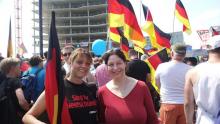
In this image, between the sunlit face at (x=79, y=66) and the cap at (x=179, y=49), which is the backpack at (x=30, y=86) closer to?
the cap at (x=179, y=49)

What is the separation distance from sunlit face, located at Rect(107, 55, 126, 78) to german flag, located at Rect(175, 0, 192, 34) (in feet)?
36.9

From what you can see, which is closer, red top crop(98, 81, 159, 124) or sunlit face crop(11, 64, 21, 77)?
red top crop(98, 81, 159, 124)

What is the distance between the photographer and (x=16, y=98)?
5656mm

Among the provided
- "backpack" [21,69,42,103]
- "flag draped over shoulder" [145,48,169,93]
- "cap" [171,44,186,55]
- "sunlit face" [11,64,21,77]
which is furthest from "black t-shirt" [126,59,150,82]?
"sunlit face" [11,64,21,77]

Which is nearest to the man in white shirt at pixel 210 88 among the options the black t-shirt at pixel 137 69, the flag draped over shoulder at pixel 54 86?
the flag draped over shoulder at pixel 54 86

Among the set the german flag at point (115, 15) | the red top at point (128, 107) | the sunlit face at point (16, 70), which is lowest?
the red top at point (128, 107)

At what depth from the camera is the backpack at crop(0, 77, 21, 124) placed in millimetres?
5461

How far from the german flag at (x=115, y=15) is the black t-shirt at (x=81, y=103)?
7.20 meters

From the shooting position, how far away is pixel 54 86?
3072 mm

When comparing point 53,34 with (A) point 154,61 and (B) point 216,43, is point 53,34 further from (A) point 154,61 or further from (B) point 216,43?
(A) point 154,61

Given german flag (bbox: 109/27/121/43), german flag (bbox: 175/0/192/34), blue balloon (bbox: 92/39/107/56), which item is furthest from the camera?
german flag (bbox: 175/0/192/34)

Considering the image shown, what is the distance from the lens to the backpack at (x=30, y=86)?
21.7 ft

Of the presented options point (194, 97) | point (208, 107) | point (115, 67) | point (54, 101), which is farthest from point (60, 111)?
point (194, 97)

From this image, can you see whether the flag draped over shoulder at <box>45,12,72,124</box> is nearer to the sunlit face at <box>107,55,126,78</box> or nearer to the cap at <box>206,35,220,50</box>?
the sunlit face at <box>107,55,126,78</box>
